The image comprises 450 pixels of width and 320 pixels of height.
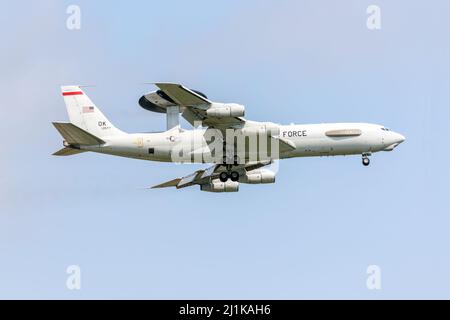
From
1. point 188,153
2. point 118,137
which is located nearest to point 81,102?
point 118,137

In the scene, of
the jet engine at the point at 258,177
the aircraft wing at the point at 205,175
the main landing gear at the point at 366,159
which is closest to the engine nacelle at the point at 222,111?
the aircraft wing at the point at 205,175

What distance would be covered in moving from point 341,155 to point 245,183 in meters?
7.65

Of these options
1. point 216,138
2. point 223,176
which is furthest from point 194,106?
point 223,176

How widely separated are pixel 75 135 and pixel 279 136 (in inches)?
561

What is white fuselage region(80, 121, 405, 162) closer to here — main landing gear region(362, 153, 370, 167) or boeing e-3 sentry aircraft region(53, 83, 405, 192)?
boeing e-3 sentry aircraft region(53, 83, 405, 192)

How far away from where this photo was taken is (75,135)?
66.4 metres

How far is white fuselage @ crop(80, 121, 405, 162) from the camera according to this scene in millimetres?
68562

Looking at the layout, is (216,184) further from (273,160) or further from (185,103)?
(185,103)

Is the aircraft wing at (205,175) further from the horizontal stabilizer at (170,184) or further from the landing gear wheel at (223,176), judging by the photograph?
the landing gear wheel at (223,176)

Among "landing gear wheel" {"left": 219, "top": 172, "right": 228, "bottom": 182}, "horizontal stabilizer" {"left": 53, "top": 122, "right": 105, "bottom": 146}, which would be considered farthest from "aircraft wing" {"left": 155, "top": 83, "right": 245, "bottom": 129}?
"horizontal stabilizer" {"left": 53, "top": 122, "right": 105, "bottom": 146}

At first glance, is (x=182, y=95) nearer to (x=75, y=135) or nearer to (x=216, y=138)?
(x=216, y=138)

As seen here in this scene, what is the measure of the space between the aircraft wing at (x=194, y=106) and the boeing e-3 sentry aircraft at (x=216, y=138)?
0.22ft

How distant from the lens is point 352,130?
231ft

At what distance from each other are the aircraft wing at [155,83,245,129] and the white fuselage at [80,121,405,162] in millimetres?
1315
